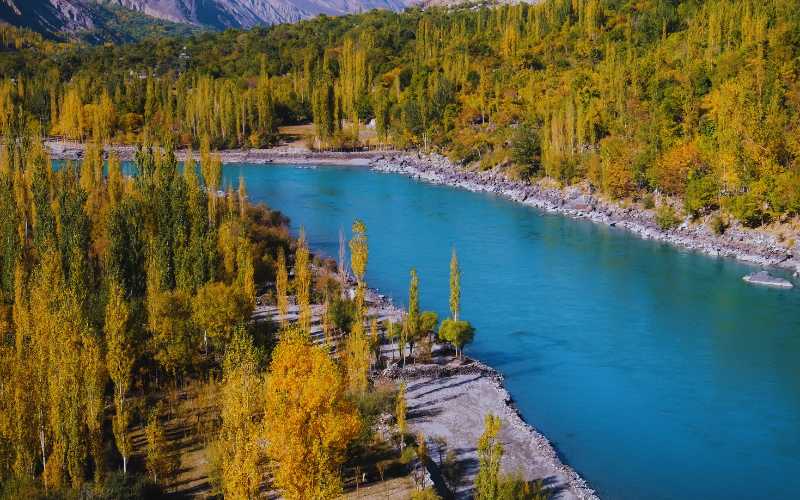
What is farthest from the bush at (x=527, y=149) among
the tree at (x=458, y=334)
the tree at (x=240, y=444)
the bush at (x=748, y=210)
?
the tree at (x=240, y=444)

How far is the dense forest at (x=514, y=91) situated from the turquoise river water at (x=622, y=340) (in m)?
6.55

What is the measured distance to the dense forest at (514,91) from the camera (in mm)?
45781

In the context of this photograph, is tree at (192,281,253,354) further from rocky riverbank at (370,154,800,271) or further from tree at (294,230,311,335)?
rocky riverbank at (370,154,800,271)

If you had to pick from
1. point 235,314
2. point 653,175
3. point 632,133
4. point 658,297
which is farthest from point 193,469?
point 632,133

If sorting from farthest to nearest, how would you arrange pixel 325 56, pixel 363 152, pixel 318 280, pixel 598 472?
pixel 325 56 < pixel 363 152 < pixel 318 280 < pixel 598 472

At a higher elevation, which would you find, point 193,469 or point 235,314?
point 235,314

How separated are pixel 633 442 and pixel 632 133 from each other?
37679 millimetres

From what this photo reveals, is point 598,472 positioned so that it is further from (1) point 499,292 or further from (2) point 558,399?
(1) point 499,292

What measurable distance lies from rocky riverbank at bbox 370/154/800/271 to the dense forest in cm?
124

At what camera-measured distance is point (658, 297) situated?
3369 centimetres

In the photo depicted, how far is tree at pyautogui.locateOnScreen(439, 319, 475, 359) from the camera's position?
24.8 m

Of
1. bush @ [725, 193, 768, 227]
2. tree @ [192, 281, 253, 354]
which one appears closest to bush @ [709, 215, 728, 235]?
bush @ [725, 193, 768, 227]

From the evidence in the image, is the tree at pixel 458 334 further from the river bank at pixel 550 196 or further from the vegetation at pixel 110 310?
the river bank at pixel 550 196

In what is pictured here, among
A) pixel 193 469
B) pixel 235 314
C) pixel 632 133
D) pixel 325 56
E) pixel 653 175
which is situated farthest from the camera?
pixel 325 56
